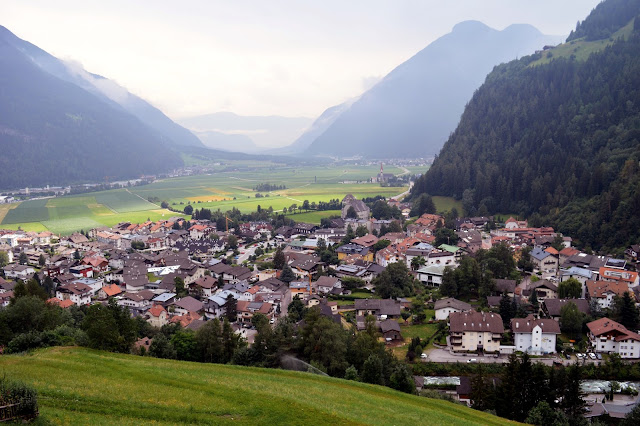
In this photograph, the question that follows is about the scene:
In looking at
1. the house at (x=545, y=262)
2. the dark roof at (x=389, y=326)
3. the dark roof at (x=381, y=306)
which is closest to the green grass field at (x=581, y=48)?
the house at (x=545, y=262)

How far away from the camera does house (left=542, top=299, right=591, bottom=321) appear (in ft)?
103

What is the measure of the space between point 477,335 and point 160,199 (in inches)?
3584

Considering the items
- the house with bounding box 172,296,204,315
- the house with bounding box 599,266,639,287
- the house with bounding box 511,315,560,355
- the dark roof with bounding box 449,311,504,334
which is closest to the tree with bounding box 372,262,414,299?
the dark roof with bounding box 449,311,504,334

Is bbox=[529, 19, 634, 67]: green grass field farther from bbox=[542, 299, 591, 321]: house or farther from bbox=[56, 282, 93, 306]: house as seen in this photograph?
bbox=[56, 282, 93, 306]: house

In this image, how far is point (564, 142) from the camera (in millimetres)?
70688

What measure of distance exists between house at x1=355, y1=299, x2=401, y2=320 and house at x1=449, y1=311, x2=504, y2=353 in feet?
18.3

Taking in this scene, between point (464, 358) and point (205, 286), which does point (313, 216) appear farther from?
point (464, 358)

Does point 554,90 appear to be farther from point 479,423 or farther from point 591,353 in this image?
point 479,423

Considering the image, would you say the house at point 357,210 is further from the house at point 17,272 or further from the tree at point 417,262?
the house at point 17,272

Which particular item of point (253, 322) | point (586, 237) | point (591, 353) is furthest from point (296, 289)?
point (586, 237)

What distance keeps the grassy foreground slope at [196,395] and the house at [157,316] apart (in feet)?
52.9

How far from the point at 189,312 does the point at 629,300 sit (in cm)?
3038

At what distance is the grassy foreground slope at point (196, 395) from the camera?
11.0 meters

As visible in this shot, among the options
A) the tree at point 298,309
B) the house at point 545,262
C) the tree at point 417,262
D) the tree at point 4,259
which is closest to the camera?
the tree at point 298,309
